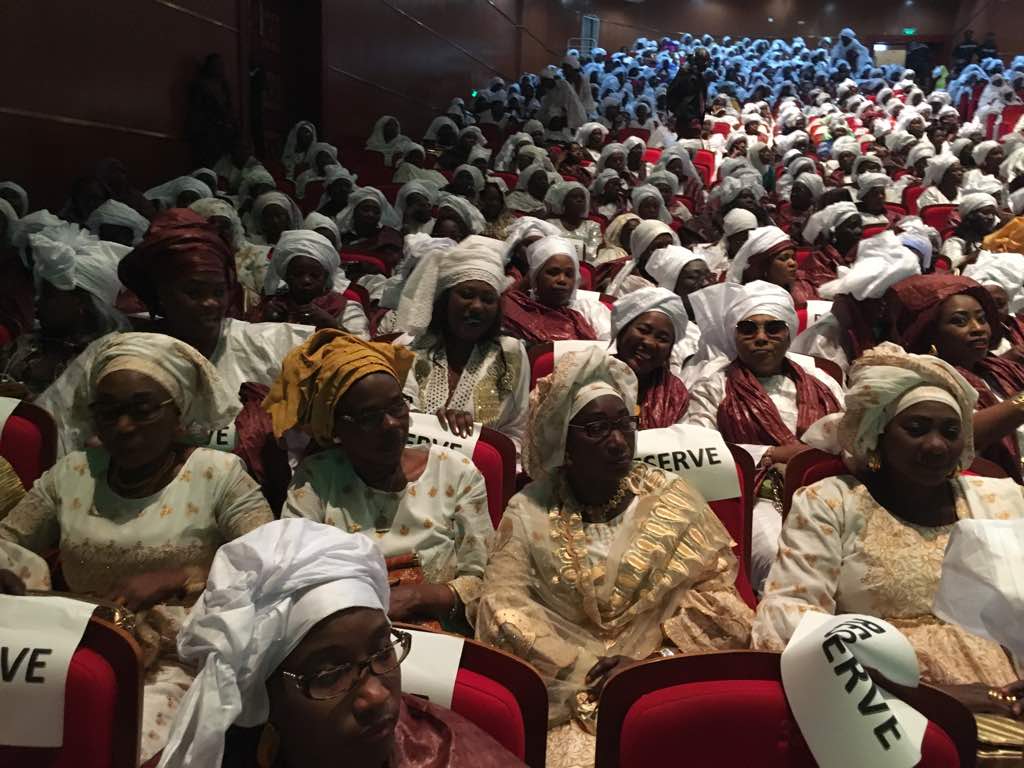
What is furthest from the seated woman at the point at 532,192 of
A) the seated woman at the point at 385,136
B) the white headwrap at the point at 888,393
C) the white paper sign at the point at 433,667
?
the white paper sign at the point at 433,667

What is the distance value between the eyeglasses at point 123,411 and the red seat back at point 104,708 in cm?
65

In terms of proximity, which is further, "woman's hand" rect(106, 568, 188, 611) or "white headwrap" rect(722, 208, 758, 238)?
"white headwrap" rect(722, 208, 758, 238)

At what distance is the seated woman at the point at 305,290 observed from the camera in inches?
142

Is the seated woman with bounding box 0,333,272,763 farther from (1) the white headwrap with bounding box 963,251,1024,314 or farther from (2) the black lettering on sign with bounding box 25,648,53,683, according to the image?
(1) the white headwrap with bounding box 963,251,1024,314

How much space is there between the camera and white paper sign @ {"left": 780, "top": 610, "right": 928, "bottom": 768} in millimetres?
1096

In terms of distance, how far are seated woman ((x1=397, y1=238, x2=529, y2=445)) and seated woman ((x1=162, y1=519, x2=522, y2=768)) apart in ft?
5.30

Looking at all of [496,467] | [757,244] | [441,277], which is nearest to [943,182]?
[757,244]

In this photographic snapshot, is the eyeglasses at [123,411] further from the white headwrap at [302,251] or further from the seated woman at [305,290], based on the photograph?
the white headwrap at [302,251]

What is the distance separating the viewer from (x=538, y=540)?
1.77 meters

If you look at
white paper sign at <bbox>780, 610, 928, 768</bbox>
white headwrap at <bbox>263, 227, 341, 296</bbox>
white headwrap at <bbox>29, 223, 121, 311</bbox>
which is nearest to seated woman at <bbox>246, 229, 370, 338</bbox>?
white headwrap at <bbox>263, 227, 341, 296</bbox>

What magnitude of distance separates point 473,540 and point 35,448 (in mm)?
1176

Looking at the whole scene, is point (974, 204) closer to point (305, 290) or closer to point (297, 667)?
point (305, 290)

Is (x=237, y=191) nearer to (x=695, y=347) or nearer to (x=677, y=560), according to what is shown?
(x=695, y=347)

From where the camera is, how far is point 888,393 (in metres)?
1.78
